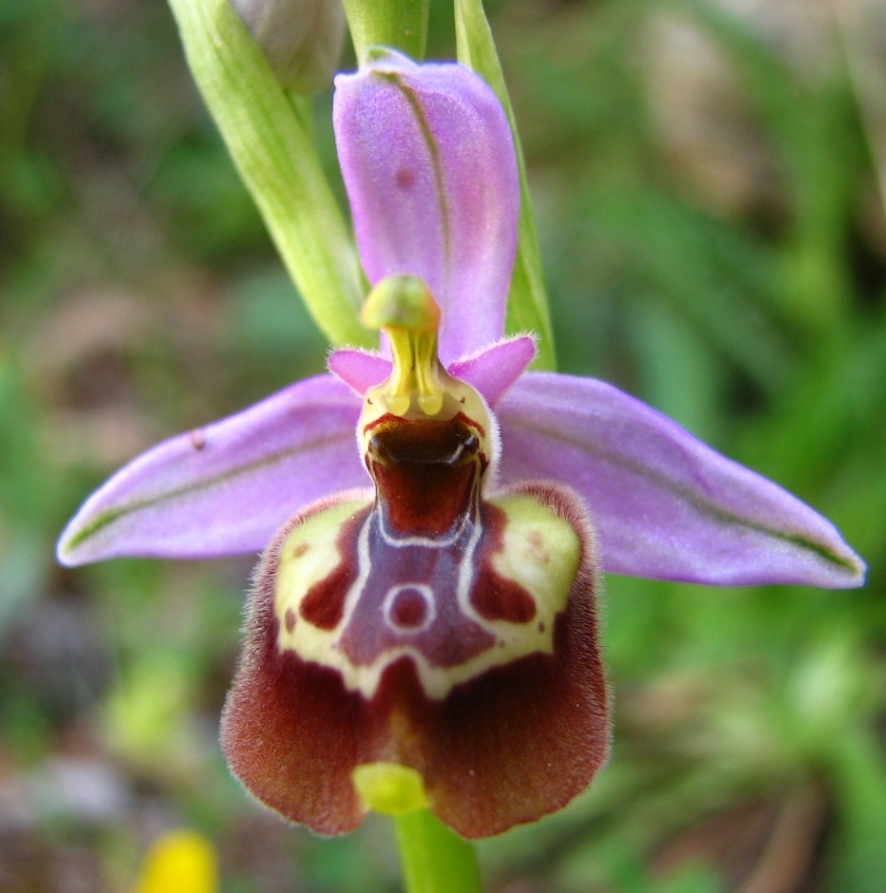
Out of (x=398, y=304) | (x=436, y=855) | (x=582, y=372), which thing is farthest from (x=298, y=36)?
(x=582, y=372)

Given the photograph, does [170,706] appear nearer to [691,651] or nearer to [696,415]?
[691,651]

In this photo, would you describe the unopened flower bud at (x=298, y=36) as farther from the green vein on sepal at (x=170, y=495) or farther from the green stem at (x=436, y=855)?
the green stem at (x=436, y=855)

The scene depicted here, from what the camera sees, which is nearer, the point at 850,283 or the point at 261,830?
the point at 261,830

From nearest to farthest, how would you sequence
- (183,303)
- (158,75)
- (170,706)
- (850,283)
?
(170,706) → (850,283) → (183,303) → (158,75)

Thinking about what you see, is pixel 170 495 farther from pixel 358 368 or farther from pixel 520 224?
pixel 520 224

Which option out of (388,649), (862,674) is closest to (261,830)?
(862,674)

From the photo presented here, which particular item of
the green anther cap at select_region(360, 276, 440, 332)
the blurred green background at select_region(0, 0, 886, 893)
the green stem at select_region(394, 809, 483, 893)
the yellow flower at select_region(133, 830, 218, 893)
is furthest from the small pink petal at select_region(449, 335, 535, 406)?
the yellow flower at select_region(133, 830, 218, 893)

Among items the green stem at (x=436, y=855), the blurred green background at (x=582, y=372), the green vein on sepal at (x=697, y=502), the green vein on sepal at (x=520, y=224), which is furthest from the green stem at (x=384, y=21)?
the blurred green background at (x=582, y=372)
